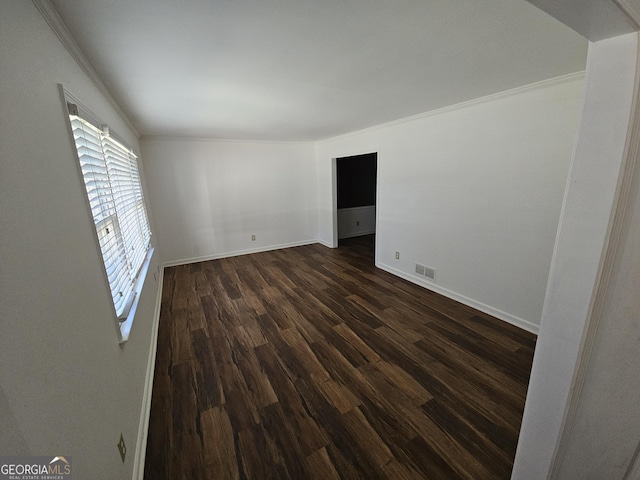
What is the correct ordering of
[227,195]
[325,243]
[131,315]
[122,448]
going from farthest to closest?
[325,243]
[227,195]
[131,315]
[122,448]

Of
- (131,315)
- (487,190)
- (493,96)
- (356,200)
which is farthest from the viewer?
(356,200)

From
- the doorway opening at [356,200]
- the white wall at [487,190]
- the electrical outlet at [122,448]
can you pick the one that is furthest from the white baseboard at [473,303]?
the electrical outlet at [122,448]

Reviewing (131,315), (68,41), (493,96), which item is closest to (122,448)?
(131,315)

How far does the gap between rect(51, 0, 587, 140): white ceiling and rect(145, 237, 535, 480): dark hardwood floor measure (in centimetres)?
224

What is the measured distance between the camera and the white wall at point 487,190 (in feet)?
6.92

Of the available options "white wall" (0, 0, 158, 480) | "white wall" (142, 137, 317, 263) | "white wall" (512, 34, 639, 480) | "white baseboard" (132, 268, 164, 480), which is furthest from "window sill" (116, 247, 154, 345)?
"white wall" (142, 137, 317, 263)

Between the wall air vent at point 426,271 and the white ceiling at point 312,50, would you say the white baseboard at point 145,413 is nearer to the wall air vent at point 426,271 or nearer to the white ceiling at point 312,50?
the white ceiling at point 312,50

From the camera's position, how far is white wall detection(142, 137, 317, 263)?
4250 millimetres

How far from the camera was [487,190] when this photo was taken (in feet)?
8.40

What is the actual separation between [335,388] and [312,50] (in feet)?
7.38

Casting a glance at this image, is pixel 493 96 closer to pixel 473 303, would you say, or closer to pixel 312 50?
pixel 312 50

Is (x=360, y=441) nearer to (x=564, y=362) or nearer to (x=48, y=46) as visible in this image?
(x=564, y=362)

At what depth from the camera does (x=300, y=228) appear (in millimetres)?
5586

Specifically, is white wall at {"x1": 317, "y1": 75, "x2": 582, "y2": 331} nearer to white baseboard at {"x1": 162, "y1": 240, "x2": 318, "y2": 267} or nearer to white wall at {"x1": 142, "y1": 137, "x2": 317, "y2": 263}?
white wall at {"x1": 142, "y1": 137, "x2": 317, "y2": 263}
